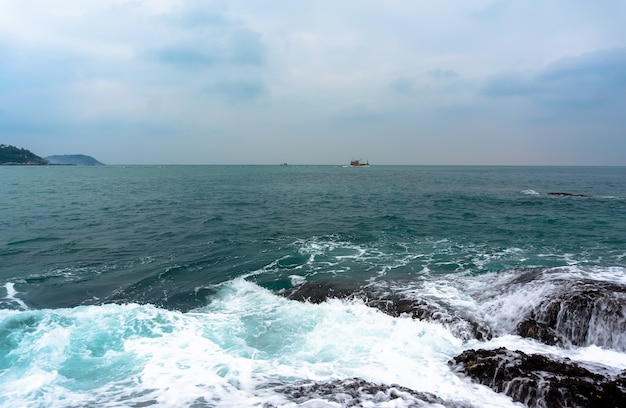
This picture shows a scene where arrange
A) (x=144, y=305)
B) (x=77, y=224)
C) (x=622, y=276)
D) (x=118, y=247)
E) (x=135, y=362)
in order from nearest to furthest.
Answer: (x=135, y=362)
(x=144, y=305)
(x=622, y=276)
(x=118, y=247)
(x=77, y=224)

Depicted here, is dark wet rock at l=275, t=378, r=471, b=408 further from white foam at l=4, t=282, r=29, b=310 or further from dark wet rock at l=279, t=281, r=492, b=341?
white foam at l=4, t=282, r=29, b=310

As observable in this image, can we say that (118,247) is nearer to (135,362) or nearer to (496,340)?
(135,362)

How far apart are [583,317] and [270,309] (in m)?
11.2

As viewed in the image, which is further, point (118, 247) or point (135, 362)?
point (118, 247)

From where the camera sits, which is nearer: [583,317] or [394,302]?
[583,317]

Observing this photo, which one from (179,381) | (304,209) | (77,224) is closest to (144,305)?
(179,381)

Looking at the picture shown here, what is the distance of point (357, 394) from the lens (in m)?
8.44

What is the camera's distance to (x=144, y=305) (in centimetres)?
1447

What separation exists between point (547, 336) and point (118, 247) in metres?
24.7

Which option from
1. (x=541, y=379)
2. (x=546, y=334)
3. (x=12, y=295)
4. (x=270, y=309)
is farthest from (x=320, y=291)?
(x=12, y=295)

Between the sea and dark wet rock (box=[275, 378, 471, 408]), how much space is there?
46mm

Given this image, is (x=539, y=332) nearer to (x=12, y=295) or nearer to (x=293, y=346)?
(x=293, y=346)

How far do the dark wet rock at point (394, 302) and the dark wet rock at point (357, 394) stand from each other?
3982 mm

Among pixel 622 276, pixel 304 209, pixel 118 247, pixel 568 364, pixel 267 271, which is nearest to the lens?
pixel 568 364
